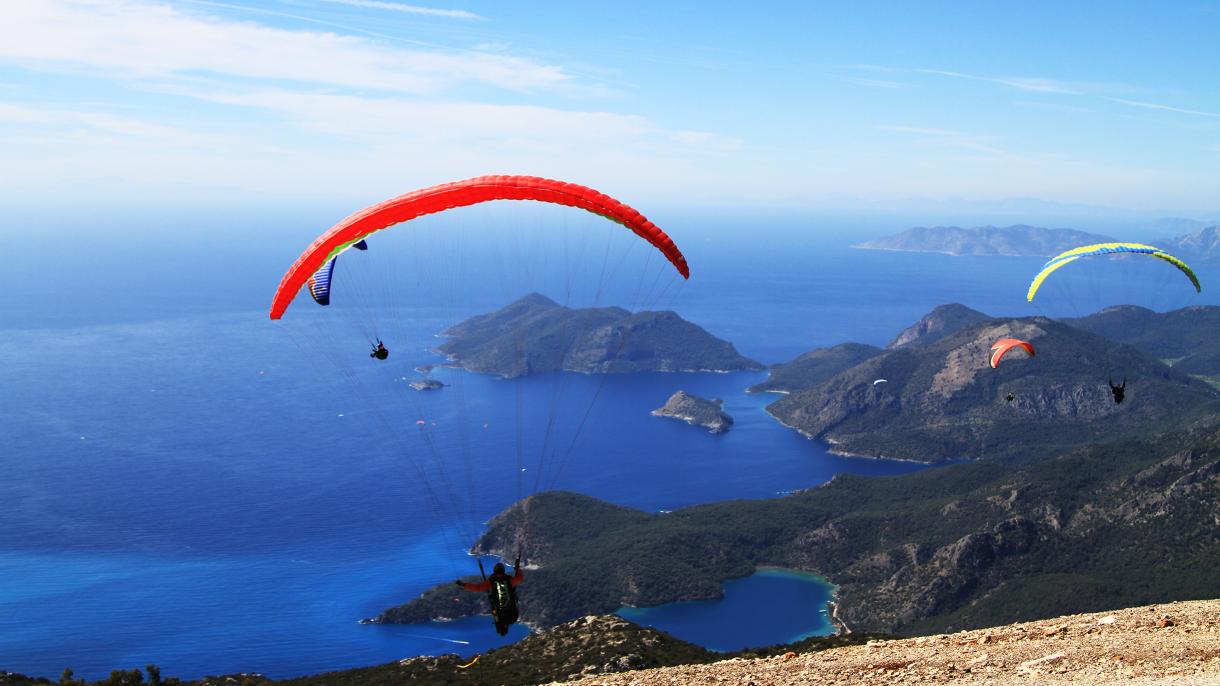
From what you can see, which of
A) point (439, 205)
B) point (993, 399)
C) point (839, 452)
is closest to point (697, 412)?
point (839, 452)

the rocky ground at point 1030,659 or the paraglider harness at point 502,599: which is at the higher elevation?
the paraglider harness at point 502,599

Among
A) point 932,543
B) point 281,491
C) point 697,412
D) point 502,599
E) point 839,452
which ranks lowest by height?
point 839,452

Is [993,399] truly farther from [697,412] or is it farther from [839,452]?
[697,412]

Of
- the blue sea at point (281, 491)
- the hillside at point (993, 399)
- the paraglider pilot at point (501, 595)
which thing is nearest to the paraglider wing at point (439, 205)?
the paraglider pilot at point (501, 595)

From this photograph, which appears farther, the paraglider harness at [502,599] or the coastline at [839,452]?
the coastline at [839,452]

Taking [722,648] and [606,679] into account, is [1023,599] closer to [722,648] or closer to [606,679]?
[722,648]

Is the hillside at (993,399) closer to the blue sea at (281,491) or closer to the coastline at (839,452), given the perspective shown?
the coastline at (839,452)
